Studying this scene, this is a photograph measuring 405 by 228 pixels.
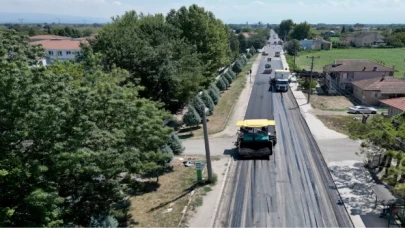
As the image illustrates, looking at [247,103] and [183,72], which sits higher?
[183,72]

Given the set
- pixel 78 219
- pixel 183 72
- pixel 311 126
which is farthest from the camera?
pixel 183 72

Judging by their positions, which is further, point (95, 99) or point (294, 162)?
point (294, 162)

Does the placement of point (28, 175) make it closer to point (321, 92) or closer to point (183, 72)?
point (183, 72)

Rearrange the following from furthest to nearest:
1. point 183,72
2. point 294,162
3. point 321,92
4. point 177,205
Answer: point 321,92 < point 183,72 < point 294,162 < point 177,205

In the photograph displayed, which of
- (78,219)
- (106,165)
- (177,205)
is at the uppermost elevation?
(106,165)

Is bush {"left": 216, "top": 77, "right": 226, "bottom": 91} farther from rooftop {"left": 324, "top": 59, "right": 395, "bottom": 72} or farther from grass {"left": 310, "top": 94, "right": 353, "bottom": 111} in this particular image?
rooftop {"left": 324, "top": 59, "right": 395, "bottom": 72}

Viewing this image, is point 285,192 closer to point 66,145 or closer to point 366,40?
point 66,145

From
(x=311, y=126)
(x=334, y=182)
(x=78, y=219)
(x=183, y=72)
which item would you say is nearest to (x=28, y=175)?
(x=78, y=219)

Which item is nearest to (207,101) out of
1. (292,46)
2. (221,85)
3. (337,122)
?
(337,122)
